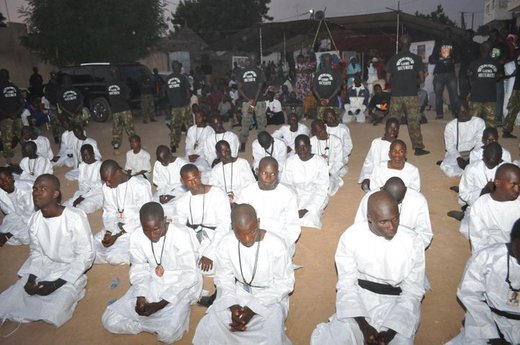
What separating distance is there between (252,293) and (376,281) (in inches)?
44.0

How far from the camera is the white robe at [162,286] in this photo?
3637 millimetres

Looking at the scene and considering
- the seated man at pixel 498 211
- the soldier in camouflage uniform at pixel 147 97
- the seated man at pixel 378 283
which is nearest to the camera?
the seated man at pixel 378 283

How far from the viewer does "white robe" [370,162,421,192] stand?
5.31m

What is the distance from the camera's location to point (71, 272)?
13.5ft

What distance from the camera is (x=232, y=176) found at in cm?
654

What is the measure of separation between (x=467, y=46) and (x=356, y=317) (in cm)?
1224

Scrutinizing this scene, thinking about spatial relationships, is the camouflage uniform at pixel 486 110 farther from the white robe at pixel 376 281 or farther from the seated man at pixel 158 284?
the seated man at pixel 158 284

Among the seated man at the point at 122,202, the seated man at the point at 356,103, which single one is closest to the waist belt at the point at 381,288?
the seated man at the point at 122,202

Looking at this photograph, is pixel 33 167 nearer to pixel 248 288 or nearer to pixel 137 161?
pixel 137 161

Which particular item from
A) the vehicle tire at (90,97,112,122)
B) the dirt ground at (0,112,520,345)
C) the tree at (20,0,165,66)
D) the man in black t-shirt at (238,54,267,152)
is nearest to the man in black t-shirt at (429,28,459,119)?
the dirt ground at (0,112,520,345)

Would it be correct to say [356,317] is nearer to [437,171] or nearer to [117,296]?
[117,296]

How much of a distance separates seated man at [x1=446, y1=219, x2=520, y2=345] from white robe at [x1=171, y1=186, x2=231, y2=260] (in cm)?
267

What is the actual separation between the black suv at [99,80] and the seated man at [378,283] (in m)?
14.7

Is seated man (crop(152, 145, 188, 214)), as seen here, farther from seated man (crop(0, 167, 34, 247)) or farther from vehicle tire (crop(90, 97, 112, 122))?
vehicle tire (crop(90, 97, 112, 122))
